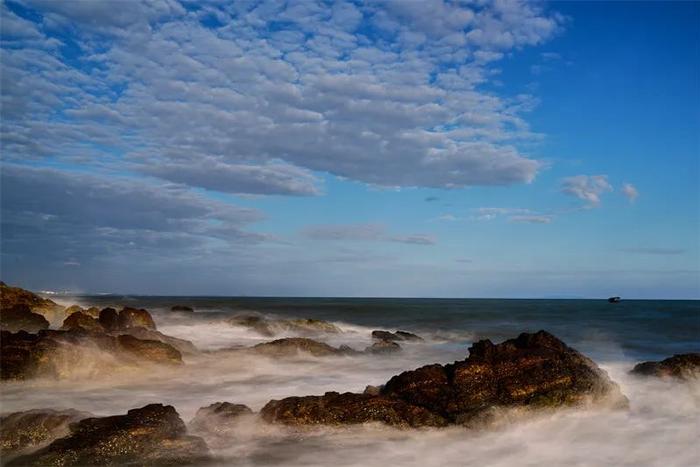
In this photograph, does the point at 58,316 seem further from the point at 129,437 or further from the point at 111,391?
the point at 129,437

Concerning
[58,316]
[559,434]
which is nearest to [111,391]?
[559,434]

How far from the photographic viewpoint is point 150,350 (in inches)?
613

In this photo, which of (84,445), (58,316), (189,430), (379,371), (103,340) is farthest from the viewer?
(58,316)

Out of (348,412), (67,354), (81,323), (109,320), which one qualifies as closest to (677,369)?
(348,412)

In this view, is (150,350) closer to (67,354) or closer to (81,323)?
(67,354)

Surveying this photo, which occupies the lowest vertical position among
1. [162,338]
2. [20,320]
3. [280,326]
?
[280,326]

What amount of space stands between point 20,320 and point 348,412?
17.6m

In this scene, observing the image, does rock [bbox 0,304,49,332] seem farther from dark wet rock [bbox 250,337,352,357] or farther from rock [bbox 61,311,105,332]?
dark wet rock [bbox 250,337,352,357]

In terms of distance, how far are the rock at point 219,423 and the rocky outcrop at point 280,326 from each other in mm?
20213

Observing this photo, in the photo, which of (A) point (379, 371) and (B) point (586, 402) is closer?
(B) point (586, 402)

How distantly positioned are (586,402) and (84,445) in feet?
27.3

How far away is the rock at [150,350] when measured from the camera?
50.2 feet

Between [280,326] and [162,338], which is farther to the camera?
[280,326]

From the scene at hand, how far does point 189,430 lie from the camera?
9086mm
